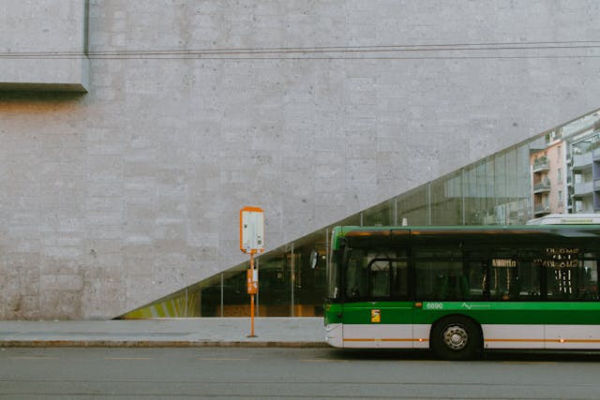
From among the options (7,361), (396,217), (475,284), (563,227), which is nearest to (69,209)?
(7,361)

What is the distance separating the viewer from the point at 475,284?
13.1 meters

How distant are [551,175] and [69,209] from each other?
1570cm

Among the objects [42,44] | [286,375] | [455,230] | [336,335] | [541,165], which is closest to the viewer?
[286,375]

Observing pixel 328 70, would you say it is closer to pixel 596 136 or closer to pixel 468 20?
pixel 468 20

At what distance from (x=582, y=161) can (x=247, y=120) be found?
458 inches

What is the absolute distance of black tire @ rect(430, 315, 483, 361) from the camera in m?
13.0

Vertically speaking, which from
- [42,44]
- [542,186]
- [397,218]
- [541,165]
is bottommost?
[397,218]

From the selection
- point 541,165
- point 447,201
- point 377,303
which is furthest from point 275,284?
point 541,165

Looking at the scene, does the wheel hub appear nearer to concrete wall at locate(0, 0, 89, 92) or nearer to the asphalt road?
the asphalt road

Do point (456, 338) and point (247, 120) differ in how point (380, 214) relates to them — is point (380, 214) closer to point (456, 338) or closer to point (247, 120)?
point (247, 120)

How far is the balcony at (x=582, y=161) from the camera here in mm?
22084

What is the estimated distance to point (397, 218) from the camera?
2134 cm

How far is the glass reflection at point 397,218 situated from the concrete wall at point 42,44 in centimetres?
779

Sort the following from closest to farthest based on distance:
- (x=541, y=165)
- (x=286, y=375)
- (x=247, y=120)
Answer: (x=286, y=375)
(x=541, y=165)
(x=247, y=120)
